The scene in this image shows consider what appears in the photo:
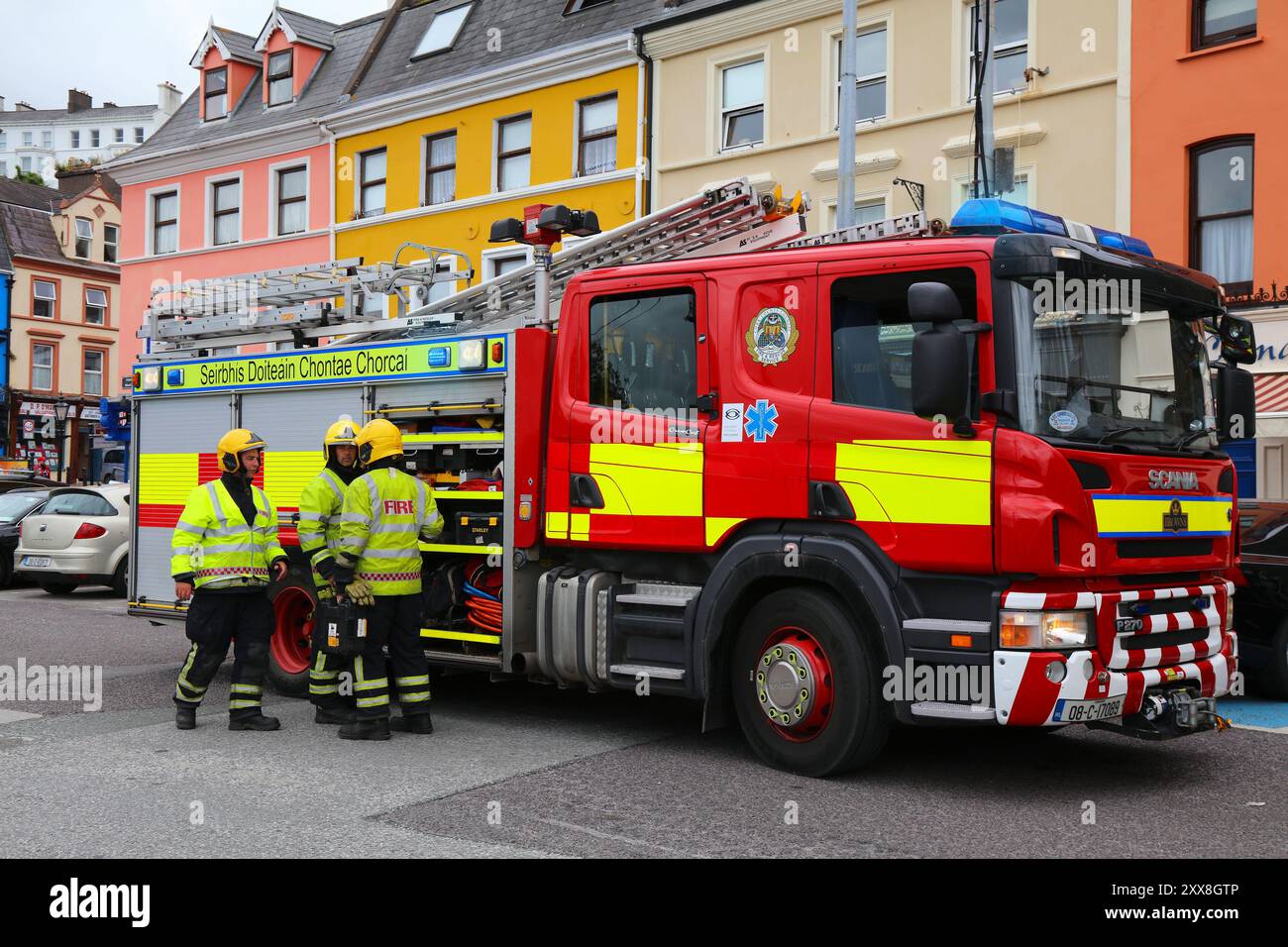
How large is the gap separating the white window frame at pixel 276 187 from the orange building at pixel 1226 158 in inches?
673

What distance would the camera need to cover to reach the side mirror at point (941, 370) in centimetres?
597

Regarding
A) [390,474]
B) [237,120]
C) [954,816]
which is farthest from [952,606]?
[237,120]

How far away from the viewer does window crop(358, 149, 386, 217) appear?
27297 millimetres

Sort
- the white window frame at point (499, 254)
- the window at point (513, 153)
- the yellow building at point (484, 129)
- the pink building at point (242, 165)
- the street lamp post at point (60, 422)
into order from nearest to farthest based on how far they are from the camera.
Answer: the yellow building at point (484, 129) → the white window frame at point (499, 254) → the window at point (513, 153) → the pink building at point (242, 165) → the street lamp post at point (60, 422)

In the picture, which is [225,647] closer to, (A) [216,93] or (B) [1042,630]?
(B) [1042,630]

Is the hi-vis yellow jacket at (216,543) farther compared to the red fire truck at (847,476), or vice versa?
the hi-vis yellow jacket at (216,543)

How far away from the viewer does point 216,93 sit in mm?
31312

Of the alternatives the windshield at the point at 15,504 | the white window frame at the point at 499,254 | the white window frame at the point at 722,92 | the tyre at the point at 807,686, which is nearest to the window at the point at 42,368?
the white window frame at the point at 499,254

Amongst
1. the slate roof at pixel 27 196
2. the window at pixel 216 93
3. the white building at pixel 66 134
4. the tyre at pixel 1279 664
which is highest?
the white building at pixel 66 134

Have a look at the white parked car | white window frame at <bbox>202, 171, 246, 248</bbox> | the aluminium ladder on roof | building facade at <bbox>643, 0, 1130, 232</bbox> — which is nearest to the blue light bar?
the aluminium ladder on roof

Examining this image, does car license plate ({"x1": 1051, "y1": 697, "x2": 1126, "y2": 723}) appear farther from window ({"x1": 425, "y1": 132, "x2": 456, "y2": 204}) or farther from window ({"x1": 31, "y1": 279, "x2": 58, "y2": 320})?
window ({"x1": 31, "y1": 279, "x2": 58, "y2": 320})

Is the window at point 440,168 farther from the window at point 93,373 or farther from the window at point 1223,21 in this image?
the window at point 93,373

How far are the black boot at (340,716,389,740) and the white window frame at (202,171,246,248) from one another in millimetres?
23888

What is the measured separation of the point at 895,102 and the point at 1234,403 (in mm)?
13424
